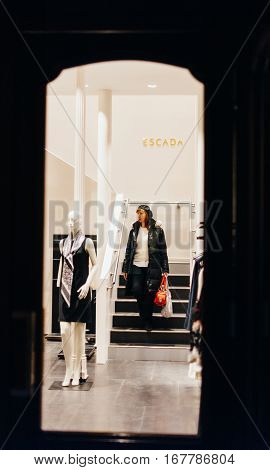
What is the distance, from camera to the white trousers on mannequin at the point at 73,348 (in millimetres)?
4801

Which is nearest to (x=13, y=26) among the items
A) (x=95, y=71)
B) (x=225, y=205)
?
(x=225, y=205)

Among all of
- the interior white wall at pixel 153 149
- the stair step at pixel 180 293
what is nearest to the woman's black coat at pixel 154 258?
the stair step at pixel 180 293

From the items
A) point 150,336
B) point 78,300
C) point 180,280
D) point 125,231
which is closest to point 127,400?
point 78,300

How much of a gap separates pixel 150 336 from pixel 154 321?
0.31 m

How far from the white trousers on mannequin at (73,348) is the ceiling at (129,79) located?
2656 millimetres

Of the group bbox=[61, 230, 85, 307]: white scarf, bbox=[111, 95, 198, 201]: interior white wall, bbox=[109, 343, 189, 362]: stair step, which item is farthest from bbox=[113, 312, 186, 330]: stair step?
bbox=[111, 95, 198, 201]: interior white wall

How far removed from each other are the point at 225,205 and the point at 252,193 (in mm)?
162

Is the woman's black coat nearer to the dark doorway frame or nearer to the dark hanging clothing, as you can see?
the dark hanging clothing

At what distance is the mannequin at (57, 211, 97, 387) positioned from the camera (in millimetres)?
4742

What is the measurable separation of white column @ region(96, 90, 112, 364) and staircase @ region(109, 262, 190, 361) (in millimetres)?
280

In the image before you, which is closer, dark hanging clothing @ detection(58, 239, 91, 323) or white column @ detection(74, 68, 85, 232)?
dark hanging clothing @ detection(58, 239, 91, 323)

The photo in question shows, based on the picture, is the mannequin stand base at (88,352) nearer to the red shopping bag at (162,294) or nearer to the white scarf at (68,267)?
the red shopping bag at (162,294)

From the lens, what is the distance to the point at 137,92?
256 inches

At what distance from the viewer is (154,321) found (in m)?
6.73
